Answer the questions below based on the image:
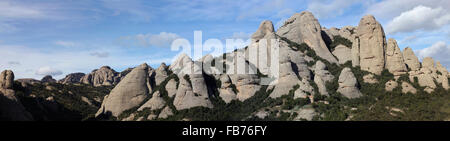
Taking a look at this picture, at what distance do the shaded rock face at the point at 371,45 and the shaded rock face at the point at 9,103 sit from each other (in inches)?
2885

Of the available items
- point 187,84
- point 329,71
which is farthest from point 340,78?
point 187,84

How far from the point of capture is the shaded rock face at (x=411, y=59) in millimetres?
72500

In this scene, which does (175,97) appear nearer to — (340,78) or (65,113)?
(65,113)

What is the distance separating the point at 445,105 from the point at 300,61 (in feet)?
116

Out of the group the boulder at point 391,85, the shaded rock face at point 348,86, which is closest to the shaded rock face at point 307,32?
the shaded rock face at point 348,86

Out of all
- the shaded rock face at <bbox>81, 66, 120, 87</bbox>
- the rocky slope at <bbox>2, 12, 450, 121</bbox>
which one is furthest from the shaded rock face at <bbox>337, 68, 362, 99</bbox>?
the shaded rock face at <bbox>81, 66, 120, 87</bbox>

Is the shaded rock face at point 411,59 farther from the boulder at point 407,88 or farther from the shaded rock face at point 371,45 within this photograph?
the boulder at point 407,88

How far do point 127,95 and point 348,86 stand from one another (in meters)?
52.3

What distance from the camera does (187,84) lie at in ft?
246

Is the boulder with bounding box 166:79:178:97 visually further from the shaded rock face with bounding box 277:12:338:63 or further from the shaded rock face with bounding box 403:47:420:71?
the shaded rock face with bounding box 403:47:420:71

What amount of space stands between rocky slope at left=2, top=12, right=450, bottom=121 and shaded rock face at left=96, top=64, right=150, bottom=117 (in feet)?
0.79

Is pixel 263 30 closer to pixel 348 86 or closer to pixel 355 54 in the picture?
pixel 355 54

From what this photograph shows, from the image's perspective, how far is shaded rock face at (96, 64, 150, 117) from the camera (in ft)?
251

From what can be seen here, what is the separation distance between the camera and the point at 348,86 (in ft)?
223
